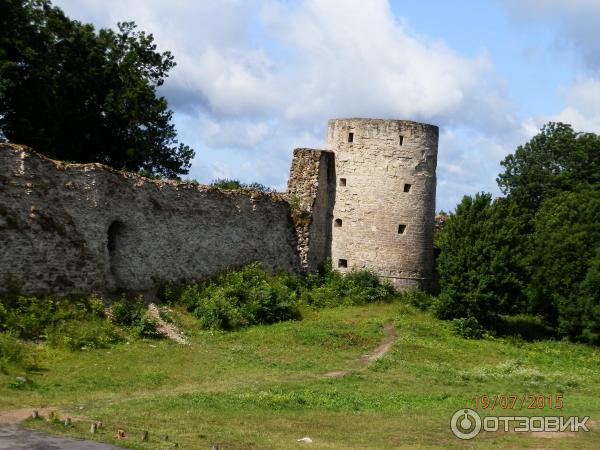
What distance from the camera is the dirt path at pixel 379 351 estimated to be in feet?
71.3

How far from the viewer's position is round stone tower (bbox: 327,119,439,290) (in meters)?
32.7

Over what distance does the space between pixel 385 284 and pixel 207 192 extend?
25.8ft

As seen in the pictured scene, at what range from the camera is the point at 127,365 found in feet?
67.0

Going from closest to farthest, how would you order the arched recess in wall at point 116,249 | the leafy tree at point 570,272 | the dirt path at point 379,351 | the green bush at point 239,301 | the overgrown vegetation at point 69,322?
the overgrown vegetation at point 69,322
the dirt path at point 379,351
the arched recess in wall at point 116,249
the green bush at point 239,301
the leafy tree at point 570,272

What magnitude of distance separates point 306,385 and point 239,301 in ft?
26.4

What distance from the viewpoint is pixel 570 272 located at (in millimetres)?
30766

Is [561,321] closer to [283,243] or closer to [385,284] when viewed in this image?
[385,284]

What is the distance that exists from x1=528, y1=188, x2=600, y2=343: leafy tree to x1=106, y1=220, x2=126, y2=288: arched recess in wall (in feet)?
46.3

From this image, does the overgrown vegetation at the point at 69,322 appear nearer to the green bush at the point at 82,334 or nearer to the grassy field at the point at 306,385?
the green bush at the point at 82,334

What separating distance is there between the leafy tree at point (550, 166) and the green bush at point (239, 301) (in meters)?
20.9
